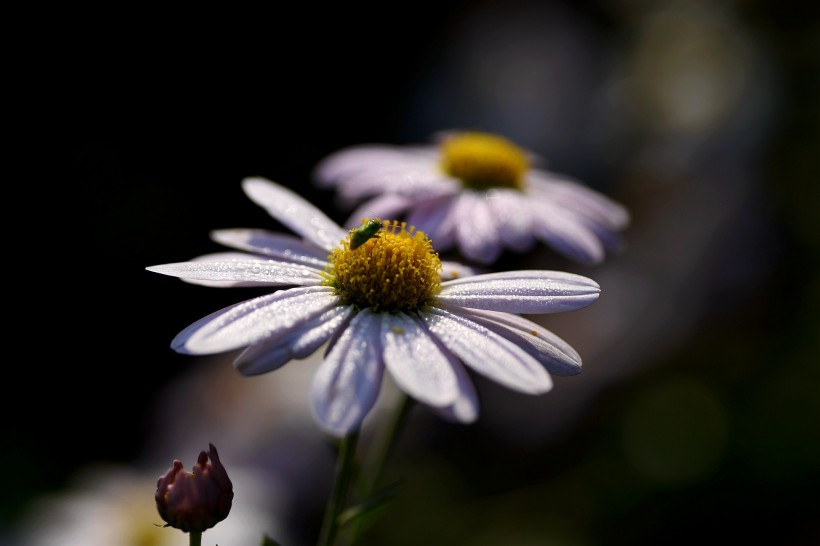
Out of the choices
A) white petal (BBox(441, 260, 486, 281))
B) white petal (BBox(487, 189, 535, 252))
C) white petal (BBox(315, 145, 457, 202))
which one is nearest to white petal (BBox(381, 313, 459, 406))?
white petal (BBox(441, 260, 486, 281))

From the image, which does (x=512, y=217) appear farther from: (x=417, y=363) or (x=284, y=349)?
(x=284, y=349)

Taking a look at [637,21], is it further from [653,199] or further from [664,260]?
[664,260]

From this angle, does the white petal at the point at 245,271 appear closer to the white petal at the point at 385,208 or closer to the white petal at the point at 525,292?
the white petal at the point at 525,292

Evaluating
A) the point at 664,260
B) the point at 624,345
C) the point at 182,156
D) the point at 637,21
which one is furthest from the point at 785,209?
the point at 182,156

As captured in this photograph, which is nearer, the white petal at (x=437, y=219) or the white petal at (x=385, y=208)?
the white petal at (x=437, y=219)

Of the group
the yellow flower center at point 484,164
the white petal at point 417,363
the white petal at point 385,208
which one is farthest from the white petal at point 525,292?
the yellow flower center at point 484,164

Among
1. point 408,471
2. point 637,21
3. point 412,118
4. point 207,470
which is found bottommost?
point 408,471

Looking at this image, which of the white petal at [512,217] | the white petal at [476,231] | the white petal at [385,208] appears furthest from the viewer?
the white petal at [385,208]
